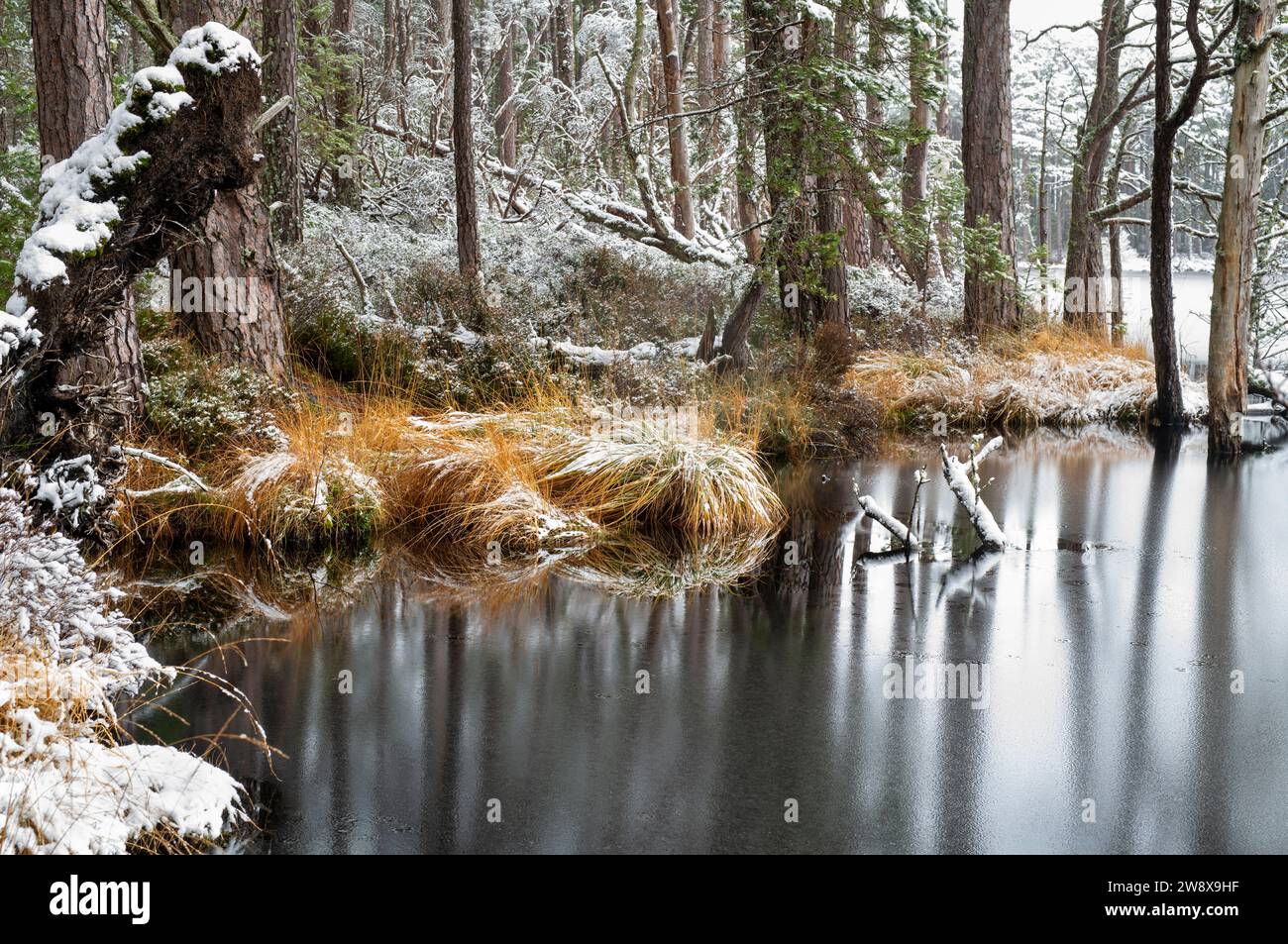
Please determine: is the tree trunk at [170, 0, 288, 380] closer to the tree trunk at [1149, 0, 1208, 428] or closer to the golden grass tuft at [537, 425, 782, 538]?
the golden grass tuft at [537, 425, 782, 538]

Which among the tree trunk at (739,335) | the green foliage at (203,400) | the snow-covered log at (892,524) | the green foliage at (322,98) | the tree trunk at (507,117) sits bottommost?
the snow-covered log at (892,524)

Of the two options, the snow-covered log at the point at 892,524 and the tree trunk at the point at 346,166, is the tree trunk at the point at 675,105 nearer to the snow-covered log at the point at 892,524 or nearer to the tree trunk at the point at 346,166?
the tree trunk at the point at 346,166

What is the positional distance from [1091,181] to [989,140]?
8.80 ft

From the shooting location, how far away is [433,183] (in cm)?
1867

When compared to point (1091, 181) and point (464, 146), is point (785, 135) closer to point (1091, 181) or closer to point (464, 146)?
point (464, 146)

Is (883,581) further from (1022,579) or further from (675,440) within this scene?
(675,440)

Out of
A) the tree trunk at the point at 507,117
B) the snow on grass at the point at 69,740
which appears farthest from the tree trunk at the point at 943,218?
the snow on grass at the point at 69,740

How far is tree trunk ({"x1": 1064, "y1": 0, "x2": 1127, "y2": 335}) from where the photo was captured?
17531mm

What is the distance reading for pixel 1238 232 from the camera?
39.5 feet

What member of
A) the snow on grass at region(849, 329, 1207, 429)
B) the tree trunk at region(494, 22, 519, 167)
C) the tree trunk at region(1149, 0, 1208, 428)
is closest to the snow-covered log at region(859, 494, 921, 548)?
the snow on grass at region(849, 329, 1207, 429)

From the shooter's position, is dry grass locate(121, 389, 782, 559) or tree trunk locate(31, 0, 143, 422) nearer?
tree trunk locate(31, 0, 143, 422)

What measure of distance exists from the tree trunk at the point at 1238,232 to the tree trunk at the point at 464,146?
7.85m

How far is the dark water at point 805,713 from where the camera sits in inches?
168

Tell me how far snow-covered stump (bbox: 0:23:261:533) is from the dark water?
182 centimetres
